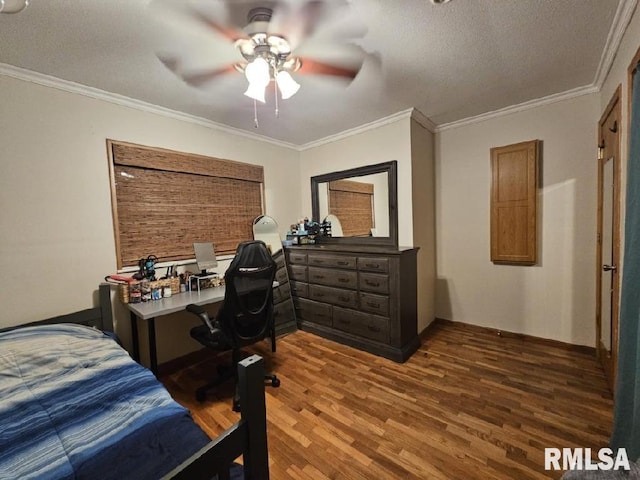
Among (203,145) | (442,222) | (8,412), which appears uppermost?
(203,145)

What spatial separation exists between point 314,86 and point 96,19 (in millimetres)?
1385

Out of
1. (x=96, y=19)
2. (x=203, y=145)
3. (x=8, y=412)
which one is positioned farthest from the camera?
(x=203, y=145)

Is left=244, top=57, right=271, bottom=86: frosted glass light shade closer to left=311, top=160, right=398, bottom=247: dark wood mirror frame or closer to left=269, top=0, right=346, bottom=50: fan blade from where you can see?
left=269, top=0, right=346, bottom=50: fan blade

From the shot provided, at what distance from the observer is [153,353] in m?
2.12

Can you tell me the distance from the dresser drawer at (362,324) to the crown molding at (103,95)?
238 centimetres

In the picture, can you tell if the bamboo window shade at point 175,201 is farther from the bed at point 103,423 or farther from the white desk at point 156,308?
the bed at point 103,423

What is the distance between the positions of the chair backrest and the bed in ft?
2.18

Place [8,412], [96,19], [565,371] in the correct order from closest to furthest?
[8,412]
[96,19]
[565,371]

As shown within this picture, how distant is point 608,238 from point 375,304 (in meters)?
1.91

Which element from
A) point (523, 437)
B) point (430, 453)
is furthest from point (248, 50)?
point (523, 437)

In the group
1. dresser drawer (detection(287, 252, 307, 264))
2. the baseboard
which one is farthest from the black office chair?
the baseboard

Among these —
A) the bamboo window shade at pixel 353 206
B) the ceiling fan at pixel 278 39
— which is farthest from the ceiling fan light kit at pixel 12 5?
the bamboo window shade at pixel 353 206

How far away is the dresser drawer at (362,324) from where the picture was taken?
8.80ft

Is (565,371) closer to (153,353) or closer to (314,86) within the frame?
(314,86)
